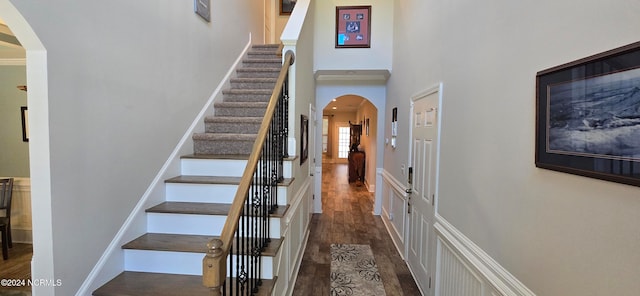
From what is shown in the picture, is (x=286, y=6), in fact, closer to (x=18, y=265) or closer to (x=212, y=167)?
(x=212, y=167)

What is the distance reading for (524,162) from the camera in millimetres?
1277

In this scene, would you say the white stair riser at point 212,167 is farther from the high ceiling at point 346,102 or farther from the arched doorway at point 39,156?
the high ceiling at point 346,102

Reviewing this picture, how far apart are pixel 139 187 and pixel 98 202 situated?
0.38m

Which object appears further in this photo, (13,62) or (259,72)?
(259,72)

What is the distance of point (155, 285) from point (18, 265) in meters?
2.18

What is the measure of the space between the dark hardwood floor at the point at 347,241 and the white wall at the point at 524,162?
1.31 m

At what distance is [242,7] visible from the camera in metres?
4.27

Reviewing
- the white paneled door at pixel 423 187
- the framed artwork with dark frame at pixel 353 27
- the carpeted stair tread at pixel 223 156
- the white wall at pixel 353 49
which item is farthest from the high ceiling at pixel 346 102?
the carpeted stair tread at pixel 223 156

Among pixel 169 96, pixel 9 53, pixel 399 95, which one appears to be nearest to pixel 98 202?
pixel 169 96

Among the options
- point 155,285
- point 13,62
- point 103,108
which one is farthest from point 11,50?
point 155,285

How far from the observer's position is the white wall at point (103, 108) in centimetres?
147

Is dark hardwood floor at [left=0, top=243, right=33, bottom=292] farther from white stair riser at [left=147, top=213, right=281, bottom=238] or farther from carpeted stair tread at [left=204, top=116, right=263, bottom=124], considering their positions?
carpeted stair tread at [left=204, top=116, right=263, bottom=124]

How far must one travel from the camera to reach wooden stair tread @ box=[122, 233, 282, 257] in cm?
190

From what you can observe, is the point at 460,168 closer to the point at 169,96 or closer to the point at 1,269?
the point at 169,96
